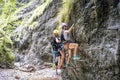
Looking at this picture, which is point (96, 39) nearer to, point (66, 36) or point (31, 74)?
point (66, 36)

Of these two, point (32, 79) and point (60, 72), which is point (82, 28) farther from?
point (32, 79)

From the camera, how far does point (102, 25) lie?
7.38 meters

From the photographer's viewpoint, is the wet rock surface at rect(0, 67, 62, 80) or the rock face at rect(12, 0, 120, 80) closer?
the rock face at rect(12, 0, 120, 80)

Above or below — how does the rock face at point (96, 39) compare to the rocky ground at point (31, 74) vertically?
above

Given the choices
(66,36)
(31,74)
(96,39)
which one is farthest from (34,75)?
(96,39)

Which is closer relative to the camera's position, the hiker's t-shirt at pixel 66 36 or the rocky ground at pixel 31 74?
the hiker's t-shirt at pixel 66 36

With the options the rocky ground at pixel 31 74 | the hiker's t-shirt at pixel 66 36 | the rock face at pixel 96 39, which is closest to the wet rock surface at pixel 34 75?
the rocky ground at pixel 31 74

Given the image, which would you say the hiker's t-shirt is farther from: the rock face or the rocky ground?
the rocky ground

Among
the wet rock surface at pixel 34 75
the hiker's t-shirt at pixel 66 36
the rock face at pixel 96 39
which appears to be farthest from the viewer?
the wet rock surface at pixel 34 75

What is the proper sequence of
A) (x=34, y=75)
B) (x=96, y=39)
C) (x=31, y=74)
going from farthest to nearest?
(x=31, y=74)
(x=34, y=75)
(x=96, y=39)

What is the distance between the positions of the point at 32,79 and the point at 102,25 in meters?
4.69

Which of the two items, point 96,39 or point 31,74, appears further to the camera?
point 31,74

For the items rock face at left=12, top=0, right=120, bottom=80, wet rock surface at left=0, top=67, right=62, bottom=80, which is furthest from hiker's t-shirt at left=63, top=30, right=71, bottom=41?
wet rock surface at left=0, top=67, right=62, bottom=80

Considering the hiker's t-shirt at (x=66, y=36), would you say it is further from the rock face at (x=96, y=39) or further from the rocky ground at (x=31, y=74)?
the rocky ground at (x=31, y=74)
